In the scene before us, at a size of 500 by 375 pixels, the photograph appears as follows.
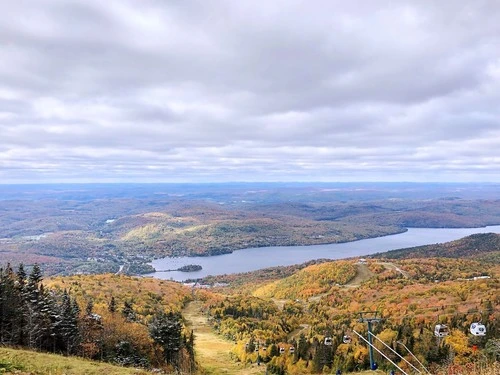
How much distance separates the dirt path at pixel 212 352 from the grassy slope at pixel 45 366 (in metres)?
29.1

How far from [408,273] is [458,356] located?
8362cm

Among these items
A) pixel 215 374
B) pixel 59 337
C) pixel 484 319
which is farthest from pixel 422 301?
pixel 59 337

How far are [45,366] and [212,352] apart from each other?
45.9m

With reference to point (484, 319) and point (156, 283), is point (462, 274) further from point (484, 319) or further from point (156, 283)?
point (156, 283)

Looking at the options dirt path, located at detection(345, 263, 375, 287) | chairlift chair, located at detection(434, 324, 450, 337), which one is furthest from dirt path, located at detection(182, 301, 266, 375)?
dirt path, located at detection(345, 263, 375, 287)

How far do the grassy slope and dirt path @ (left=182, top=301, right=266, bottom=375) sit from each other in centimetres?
2906

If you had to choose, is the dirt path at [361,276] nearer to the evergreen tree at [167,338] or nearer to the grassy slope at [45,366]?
the evergreen tree at [167,338]

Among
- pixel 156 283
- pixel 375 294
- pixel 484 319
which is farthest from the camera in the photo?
pixel 156 283

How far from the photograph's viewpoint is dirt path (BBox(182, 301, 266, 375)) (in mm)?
54219

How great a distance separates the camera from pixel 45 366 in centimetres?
2389

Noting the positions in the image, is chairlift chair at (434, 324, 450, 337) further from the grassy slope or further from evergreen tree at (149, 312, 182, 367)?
the grassy slope

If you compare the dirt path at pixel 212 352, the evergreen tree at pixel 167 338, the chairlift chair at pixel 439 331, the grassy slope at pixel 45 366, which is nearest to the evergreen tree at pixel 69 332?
the evergreen tree at pixel 167 338

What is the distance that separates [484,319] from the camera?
55531 mm

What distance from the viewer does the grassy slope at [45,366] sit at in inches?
834
